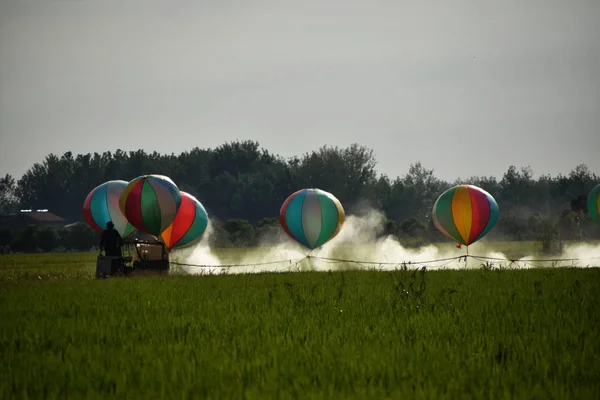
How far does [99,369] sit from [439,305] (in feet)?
25.1

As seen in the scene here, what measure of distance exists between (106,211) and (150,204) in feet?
22.8

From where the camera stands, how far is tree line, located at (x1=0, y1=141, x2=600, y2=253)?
10500cm

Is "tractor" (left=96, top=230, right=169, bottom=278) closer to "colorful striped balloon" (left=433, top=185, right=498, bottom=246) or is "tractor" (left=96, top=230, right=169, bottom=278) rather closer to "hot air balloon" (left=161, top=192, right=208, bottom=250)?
"hot air balloon" (left=161, top=192, right=208, bottom=250)

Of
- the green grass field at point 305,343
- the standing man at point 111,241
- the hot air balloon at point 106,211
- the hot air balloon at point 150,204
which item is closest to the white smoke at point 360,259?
the hot air balloon at point 150,204

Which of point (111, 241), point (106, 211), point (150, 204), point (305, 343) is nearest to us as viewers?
point (305, 343)

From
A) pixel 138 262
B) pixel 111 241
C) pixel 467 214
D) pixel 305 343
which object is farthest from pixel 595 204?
pixel 305 343

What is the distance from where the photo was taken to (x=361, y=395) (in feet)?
26.2

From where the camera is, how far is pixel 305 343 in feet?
35.9

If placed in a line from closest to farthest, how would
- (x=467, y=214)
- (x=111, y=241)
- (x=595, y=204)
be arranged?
(x=111, y=241)
(x=467, y=214)
(x=595, y=204)

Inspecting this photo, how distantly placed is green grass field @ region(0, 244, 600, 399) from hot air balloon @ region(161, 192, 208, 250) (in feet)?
36.4

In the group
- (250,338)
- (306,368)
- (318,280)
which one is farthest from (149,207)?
(306,368)

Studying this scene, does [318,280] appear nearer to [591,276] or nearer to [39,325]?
[591,276]

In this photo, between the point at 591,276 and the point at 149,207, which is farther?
the point at 149,207

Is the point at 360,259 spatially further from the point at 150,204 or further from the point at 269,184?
the point at 269,184
